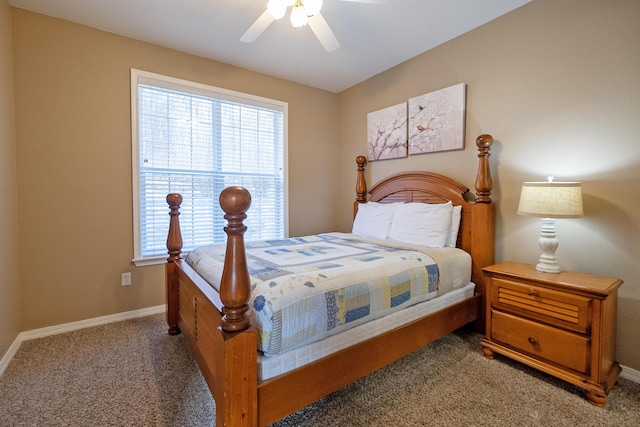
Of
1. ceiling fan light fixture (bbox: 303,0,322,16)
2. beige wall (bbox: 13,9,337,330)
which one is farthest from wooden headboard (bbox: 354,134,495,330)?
beige wall (bbox: 13,9,337,330)

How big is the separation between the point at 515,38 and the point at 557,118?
75 centimetres

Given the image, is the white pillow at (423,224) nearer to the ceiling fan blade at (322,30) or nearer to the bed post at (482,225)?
the bed post at (482,225)

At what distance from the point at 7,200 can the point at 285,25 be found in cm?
253

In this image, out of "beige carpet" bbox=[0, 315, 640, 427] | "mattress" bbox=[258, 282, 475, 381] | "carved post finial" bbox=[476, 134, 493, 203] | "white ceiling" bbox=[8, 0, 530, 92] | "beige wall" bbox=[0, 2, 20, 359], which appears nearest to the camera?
"mattress" bbox=[258, 282, 475, 381]

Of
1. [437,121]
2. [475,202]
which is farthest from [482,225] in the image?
[437,121]

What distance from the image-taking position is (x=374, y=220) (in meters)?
3.03

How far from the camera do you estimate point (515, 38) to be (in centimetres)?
229

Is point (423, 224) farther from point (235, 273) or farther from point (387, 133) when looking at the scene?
point (235, 273)

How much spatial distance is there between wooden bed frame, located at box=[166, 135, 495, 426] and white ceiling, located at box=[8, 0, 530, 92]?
1.08 meters

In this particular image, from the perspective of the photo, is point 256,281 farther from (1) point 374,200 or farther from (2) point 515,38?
(2) point 515,38

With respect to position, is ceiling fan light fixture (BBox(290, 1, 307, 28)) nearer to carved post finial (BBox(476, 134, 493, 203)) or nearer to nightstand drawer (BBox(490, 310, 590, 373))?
carved post finial (BBox(476, 134, 493, 203))

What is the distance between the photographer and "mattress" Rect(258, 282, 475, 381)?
1.22 meters

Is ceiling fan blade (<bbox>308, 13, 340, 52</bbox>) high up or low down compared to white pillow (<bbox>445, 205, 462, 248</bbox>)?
up

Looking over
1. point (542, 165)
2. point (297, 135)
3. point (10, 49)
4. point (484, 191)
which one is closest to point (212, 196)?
point (297, 135)
